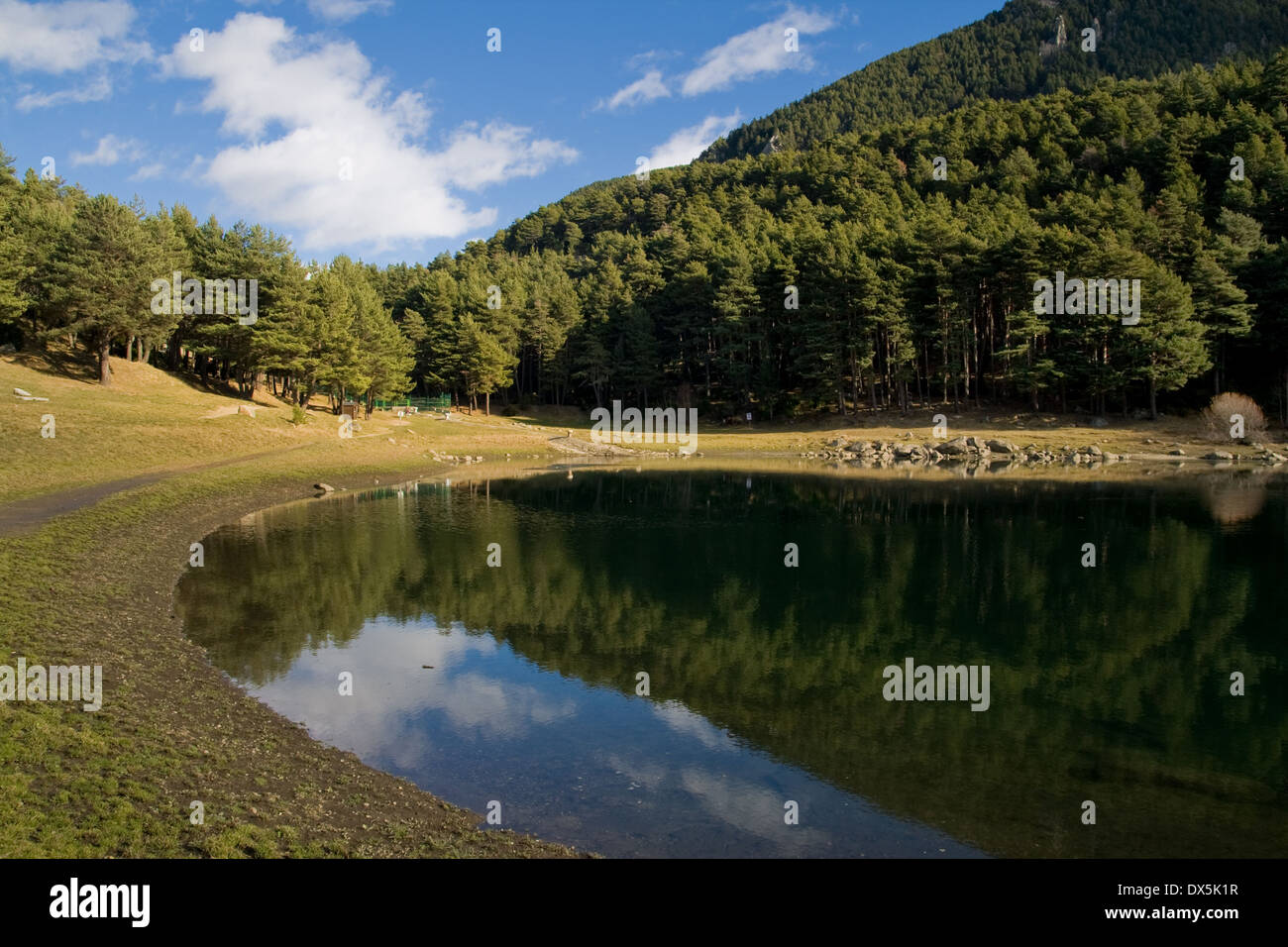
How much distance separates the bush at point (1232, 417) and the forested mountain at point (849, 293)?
4.17 metres

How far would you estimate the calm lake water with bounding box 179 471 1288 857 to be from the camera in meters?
11.0

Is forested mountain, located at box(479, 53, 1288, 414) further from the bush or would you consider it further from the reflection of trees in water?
the reflection of trees in water

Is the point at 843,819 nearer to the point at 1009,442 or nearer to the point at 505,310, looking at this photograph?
the point at 1009,442

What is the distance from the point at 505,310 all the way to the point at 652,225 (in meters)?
79.0

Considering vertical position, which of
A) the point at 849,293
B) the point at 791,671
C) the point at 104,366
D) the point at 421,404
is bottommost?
the point at 791,671

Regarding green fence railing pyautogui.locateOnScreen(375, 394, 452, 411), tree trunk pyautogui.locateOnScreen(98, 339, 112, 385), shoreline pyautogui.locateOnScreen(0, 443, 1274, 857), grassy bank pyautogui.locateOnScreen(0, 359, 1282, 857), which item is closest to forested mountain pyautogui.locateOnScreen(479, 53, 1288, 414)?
green fence railing pyautogui.locateOnScreen(375, 394, 452, 411)

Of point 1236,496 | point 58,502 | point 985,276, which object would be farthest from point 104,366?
point 985,276

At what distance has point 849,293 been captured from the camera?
81.1 m

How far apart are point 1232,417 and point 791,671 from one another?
215 ft

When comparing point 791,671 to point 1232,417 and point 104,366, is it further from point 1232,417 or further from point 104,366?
point 104,366

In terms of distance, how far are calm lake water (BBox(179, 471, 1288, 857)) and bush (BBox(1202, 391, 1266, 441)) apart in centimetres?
3538

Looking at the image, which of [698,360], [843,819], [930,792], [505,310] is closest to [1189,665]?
[930,792]

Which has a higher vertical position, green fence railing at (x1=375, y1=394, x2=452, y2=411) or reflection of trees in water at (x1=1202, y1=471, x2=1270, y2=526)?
green fence railing at (x1=375, y1=394, x2=452, y2=411)
